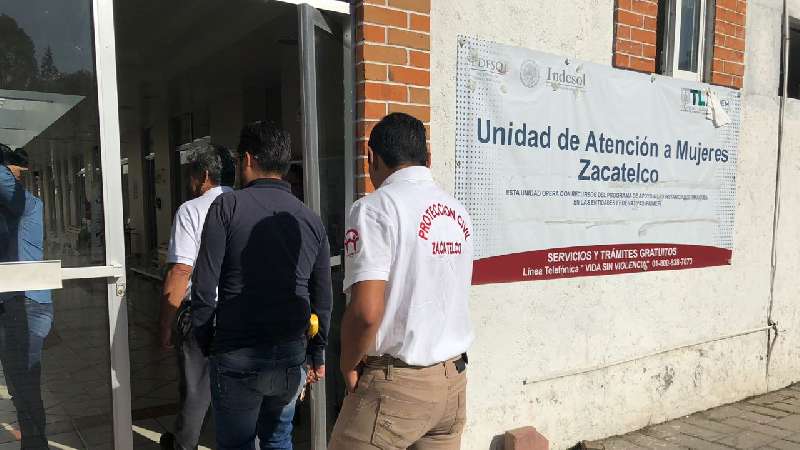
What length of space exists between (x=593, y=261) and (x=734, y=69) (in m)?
2.21

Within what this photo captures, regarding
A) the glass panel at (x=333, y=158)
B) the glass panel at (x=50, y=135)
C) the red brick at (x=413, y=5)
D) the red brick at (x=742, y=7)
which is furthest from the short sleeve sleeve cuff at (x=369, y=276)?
the red brick at (x=742, y=7)

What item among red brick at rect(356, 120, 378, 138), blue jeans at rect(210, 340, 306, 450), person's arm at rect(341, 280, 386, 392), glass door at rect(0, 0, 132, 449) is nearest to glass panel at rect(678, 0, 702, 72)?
red brick at rect(356, 120, 378, 138)

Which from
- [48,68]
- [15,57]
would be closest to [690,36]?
[48,68]

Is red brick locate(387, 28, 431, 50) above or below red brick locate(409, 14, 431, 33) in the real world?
below

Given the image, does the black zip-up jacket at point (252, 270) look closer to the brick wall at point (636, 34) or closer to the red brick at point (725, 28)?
the brick wall at point (636, 34)

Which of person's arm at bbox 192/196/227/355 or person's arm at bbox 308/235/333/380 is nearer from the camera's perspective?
person's arm at bbox 192/196/227/355

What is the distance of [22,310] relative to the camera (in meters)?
2.50

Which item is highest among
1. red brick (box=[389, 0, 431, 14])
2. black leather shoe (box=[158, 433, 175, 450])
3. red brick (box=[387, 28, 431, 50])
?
red brick (box=[389, 0, 431, 14])

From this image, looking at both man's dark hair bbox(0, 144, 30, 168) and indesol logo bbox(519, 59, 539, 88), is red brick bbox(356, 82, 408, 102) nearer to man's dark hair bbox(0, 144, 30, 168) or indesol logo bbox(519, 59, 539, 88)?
indesol logo bbox(519, 59, 539, 88)

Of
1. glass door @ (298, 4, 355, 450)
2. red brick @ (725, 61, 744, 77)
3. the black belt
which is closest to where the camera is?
the black belt

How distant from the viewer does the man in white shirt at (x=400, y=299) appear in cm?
190

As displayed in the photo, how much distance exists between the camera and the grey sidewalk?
4.04 metres

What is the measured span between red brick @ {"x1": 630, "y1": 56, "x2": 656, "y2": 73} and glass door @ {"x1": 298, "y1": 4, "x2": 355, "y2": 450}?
7.33 ft

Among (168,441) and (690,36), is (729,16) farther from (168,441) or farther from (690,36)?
(168,441)
